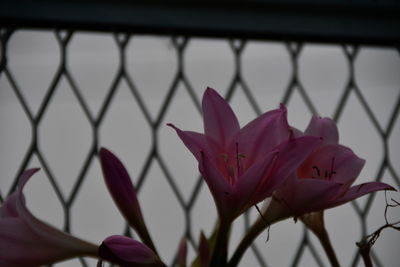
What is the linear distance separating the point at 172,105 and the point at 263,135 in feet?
1.55

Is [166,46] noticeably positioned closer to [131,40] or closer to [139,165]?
[131,40]

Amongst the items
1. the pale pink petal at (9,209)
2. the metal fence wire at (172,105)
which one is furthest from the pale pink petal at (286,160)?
the metal fence wire at (172,105)

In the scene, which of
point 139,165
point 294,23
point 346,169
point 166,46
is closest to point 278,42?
point 294,23

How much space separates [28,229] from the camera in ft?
0.84

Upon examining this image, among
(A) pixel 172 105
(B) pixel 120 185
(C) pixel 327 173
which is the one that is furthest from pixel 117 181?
(A) pixel 172 105

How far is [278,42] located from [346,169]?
0.48 m

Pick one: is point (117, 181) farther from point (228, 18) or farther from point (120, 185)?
point (228, 18)

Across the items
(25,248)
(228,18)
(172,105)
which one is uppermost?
(228,18)

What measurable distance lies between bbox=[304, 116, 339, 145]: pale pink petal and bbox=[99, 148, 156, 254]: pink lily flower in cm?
11

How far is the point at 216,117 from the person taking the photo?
0.27 meters

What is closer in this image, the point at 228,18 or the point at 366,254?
the point at 366,254

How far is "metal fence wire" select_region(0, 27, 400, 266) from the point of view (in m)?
0.68

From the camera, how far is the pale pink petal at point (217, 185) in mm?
240

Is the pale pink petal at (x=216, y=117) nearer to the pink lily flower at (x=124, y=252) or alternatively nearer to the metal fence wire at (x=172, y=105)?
the pink lily flower at (x=124, y=252)
